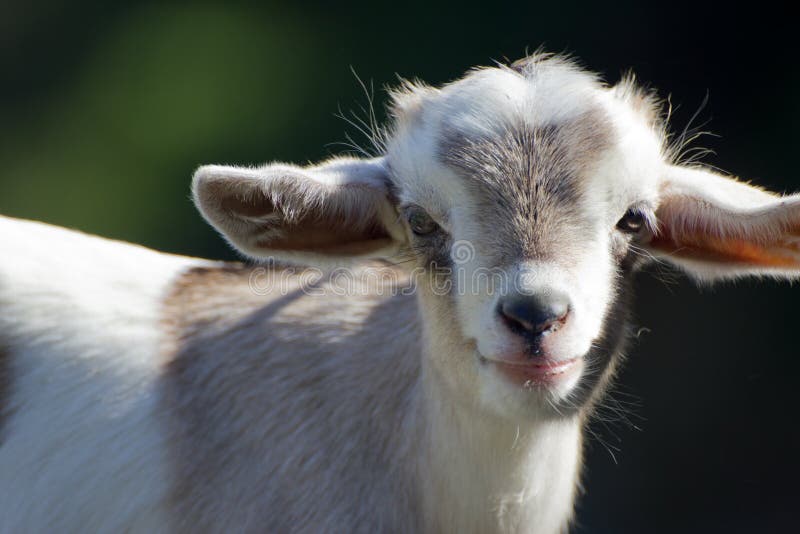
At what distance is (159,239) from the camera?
22.8 ft

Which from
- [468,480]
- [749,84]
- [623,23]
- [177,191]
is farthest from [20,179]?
[468,480]

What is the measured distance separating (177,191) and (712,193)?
4631mm

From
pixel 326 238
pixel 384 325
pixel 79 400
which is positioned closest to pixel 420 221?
pixel 326 238

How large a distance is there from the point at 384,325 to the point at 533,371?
0.72m

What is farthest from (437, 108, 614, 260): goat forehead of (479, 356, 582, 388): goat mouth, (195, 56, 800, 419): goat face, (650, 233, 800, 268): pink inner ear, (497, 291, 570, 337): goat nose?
(650, 233, 800, 268): pink inner ear

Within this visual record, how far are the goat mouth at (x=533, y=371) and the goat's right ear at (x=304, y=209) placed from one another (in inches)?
23.0

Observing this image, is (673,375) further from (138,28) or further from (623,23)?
(138,28)

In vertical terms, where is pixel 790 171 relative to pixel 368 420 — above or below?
above

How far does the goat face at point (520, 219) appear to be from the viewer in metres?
2.70

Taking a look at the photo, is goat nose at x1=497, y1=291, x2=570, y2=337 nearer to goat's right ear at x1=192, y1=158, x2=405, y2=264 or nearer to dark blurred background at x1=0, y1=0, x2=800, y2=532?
goat's right ear at x1=192, y1=158, x2=405, y2=264

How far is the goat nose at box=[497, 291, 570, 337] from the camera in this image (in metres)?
2.58

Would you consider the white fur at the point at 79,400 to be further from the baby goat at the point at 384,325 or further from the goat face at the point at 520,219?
the goat face at the point at 520,219

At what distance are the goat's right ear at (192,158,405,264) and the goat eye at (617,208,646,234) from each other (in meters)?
0.60

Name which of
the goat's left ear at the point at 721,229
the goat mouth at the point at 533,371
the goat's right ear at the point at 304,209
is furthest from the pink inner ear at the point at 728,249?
the goat's right ear at the point at 304,209
